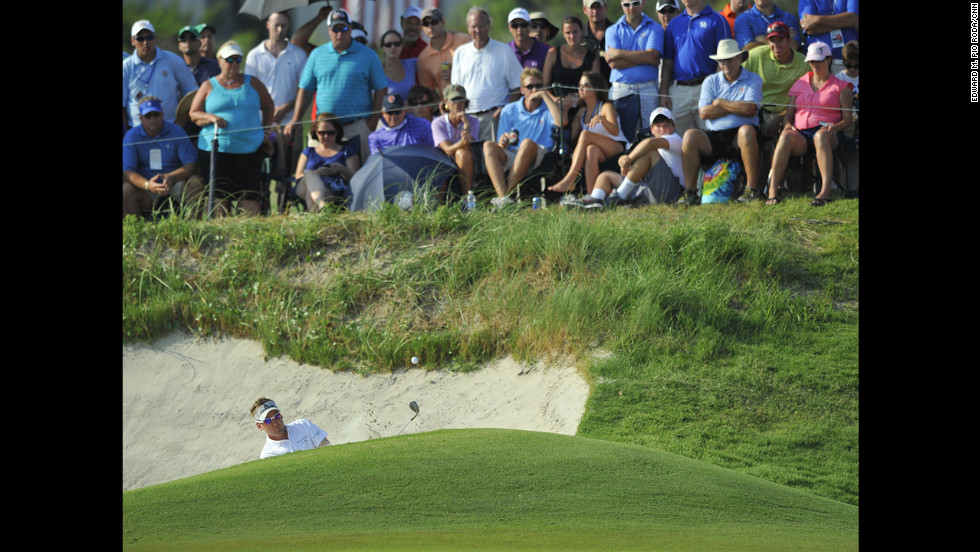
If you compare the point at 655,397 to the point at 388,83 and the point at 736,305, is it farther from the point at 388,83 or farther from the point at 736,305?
the point at 388,83

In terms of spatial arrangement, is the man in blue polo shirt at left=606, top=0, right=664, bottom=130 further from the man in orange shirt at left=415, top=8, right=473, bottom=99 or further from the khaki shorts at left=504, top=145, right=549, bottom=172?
the man in orange shirt at left=415, top=8, right=473, bottom=99

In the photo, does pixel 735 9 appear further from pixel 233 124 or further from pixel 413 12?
pixel 233 124

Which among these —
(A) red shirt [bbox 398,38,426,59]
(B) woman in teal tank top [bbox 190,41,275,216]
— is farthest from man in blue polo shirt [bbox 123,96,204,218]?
(A) red shirt [bbox 398,38,426,59]

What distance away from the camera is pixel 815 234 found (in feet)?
37.6

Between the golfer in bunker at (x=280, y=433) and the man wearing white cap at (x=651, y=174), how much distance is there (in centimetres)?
408

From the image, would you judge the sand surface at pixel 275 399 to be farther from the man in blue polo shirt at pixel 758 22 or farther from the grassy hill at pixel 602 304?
the man in blue polo shirt at pixel 758 22

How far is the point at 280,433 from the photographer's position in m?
8.79

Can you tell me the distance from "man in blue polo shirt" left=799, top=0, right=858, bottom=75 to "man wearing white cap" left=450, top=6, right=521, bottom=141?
3.04m

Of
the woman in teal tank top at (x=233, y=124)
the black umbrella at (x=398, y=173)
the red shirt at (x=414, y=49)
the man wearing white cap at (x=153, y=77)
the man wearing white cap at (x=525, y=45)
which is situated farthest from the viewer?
the man wearing white cap at (x=153, y=77)

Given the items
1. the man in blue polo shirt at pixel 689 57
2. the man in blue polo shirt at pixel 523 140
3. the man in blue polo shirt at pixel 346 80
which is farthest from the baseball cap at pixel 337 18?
the man in blue polo shirt at pixel 689 57

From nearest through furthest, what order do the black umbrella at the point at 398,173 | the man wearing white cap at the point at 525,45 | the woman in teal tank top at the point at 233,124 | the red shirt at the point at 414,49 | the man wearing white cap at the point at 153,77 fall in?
1. the black umbrella at the point at 398,173
2. the man wearing white cap at the point at 525,45
3. the woman in teal tank top at the point at 233,124
4. the red shirt at the point at 414,49
5. the man wearing white cap at the point at 153,77

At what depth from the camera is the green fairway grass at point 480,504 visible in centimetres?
574

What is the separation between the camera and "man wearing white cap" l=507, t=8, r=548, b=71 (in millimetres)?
12016

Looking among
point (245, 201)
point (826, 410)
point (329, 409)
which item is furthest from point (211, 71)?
point (826, 410)
